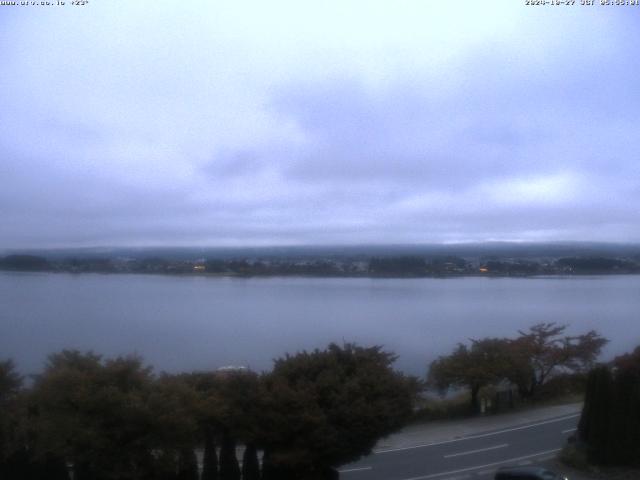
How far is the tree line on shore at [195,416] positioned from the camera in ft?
32.2

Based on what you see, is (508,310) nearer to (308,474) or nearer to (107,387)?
(308,474)

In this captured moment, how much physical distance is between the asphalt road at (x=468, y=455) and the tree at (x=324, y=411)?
2.48 metres

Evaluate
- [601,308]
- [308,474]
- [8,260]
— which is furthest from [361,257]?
[308,474]

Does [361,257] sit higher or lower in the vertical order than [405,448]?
higher

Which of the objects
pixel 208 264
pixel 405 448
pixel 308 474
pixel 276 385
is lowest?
pixel 405 448

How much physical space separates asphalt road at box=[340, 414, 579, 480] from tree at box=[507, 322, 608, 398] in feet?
16.6

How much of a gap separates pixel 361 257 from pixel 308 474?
19.7 meters

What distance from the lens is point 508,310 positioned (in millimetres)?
31719

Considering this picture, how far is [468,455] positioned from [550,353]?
10.6 m

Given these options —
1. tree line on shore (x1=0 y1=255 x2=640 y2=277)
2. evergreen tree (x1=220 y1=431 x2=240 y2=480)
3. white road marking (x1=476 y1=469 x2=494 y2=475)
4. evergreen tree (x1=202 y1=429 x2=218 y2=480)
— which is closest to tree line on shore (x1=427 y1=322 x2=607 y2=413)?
tree line on shore (x1=0 y1=255 x2=640 y2=277)

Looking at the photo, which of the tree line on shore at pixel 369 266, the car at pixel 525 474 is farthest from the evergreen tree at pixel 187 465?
the tree line on shore at pixel 369 266

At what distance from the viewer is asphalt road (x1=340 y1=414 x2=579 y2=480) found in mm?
13875

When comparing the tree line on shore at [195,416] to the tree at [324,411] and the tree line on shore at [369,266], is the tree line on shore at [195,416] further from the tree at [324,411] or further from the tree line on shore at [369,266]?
the tree line on shore at [369,266]

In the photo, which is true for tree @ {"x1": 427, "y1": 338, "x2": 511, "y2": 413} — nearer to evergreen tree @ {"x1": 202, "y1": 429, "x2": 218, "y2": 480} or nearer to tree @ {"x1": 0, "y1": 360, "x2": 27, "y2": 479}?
evergreen tree @ {"x1": 202, "y1": 429, "x2": 218, "y2": 480}
